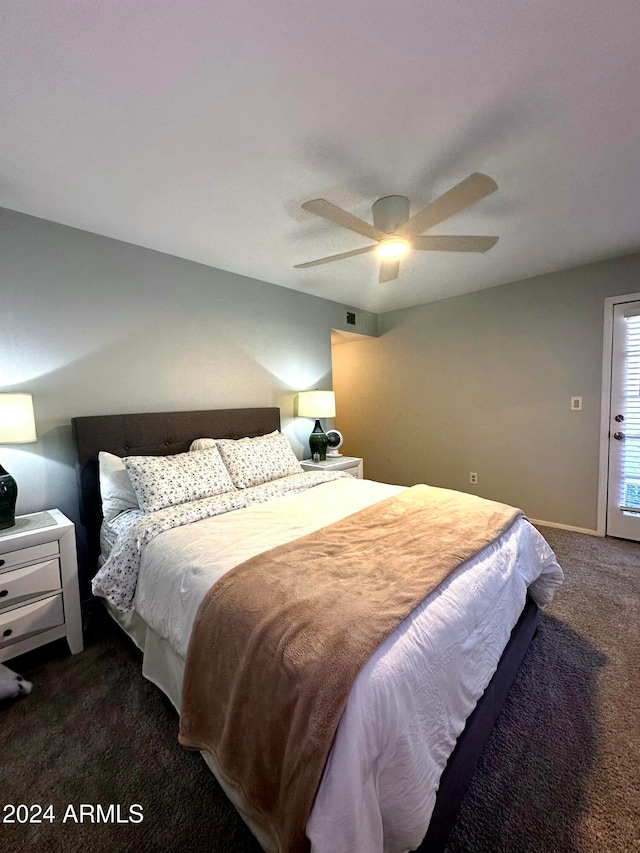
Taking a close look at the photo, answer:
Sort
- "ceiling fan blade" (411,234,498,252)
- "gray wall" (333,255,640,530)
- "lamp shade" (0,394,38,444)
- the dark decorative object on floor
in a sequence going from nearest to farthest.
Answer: the dark decorative object on floor
"lamp shade" (0,394,38,444)
"ceiling fan blade" (411,234,498,252)
"gray wall" (333,255,640,530)

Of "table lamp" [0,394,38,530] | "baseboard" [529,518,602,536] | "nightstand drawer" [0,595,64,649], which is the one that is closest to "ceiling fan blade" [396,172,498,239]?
"table lamp" [0,394,38,530]

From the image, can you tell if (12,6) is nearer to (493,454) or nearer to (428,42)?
(428,42)

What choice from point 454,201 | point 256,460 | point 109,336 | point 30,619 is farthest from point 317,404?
point 30,619

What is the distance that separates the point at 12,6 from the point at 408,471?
4.56 m

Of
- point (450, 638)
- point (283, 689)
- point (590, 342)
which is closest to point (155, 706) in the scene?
point (283, 689)

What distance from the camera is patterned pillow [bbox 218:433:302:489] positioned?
2.61 m

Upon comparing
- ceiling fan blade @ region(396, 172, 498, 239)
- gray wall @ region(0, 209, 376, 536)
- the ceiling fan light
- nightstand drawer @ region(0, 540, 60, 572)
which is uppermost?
ceiling fan blade @ region(396, 172, 498, 239)

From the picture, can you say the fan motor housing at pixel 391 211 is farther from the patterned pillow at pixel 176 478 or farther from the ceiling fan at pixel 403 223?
the patterned pillow at pixel 176 478

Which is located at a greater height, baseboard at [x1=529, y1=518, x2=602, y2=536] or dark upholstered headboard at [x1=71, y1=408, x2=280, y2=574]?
dark upholstered headboard at [x1=71, y1=408, x2=280, y2=574]

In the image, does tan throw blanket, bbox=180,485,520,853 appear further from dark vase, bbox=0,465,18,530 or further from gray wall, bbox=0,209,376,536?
gray wall, bbox=0,209,376,536

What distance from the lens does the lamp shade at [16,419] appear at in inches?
73.0

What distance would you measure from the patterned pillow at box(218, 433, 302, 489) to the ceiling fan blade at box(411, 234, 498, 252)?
1.73 metres

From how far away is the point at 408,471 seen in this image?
4.71m

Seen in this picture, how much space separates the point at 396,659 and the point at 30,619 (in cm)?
190
